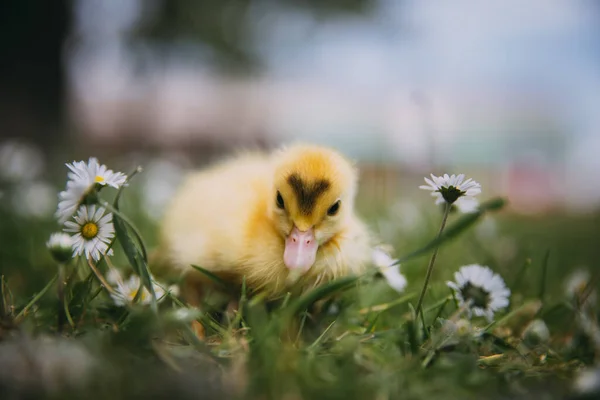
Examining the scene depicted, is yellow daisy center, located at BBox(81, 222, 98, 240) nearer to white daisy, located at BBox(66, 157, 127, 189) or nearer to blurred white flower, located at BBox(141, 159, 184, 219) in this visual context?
white daisy, located at BBox(66, 157, 127, 189)

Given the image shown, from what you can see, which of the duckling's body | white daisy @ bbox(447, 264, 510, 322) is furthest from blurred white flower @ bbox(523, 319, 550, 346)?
the duckling's body

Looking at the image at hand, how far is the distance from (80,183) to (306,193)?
42 cm

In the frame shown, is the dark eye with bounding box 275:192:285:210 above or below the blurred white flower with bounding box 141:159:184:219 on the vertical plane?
below

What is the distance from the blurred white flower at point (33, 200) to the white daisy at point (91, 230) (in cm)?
120

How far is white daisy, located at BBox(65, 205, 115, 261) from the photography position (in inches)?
32.9

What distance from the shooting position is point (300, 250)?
97 cm

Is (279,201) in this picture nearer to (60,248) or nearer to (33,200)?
(60,248)

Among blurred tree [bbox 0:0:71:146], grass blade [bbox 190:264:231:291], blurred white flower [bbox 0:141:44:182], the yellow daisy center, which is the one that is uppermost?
blurred tree [bbox 0:0:71:146]

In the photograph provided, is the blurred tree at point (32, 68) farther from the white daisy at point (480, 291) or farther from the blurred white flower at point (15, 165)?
the white daisy at point (480, 291)

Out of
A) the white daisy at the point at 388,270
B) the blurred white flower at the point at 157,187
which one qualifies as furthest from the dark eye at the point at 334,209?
the blurred white flower at the point at 157,187

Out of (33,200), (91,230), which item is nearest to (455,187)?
(91,230)

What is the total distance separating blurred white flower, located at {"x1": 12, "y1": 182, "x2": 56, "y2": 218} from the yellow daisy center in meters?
1.20

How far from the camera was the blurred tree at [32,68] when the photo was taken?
9.42ft

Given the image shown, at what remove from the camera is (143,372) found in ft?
2.16
